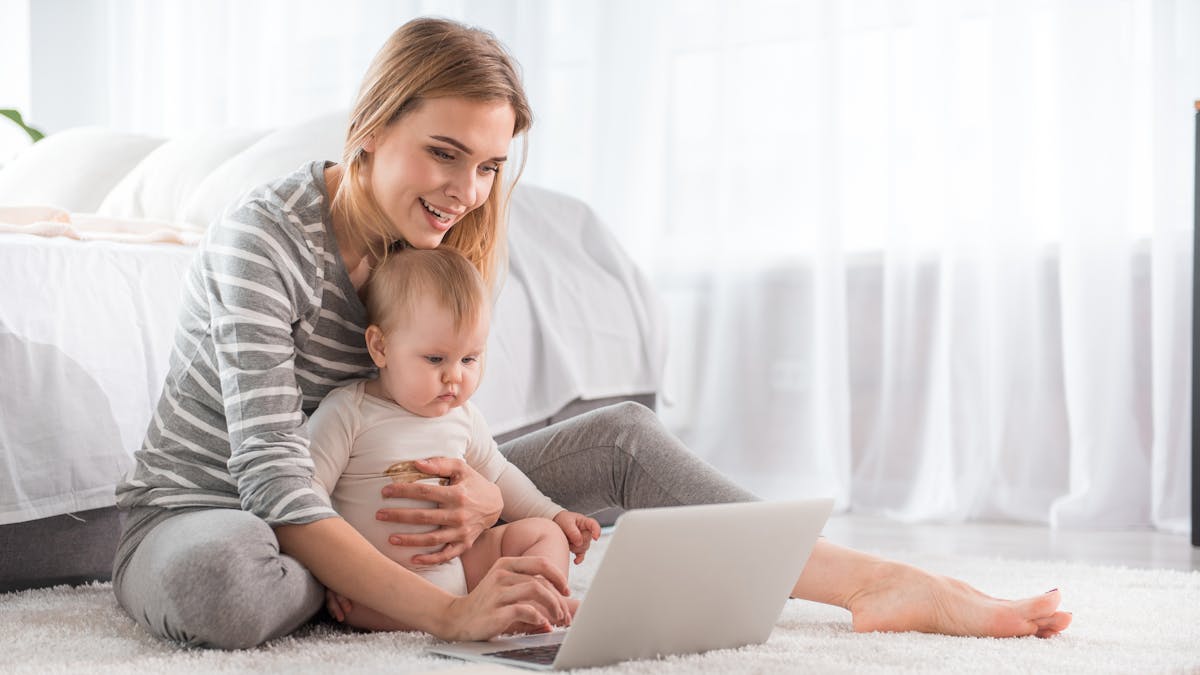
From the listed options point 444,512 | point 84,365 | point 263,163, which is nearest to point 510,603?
point 444,512

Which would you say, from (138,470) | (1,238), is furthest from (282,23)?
(138,470)

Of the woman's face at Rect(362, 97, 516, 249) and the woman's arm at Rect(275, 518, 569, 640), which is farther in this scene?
the woman's face at Rect(362, 97, 516, 249)

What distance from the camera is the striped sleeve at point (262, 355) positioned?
1.06 meters

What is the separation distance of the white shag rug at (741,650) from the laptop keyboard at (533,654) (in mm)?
35

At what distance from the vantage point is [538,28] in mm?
2912

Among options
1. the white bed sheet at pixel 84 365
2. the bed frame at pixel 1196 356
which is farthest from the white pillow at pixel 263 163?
the bed frame at pixel 1196 356

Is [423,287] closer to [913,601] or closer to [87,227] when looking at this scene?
[913,601]

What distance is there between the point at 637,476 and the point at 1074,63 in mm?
1446

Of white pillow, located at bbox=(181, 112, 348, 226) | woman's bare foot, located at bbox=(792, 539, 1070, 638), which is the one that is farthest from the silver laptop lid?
white pillow, located at bbox=(181, 112, 348, 226)

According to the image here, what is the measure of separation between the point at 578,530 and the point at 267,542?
31 cm

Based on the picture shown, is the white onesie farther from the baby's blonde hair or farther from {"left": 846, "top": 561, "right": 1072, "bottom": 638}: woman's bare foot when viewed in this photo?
{"left": 846, "top": 561, "right": 1072, "bottom": 638}: woman's bare foot

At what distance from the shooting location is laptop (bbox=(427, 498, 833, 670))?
923 mm

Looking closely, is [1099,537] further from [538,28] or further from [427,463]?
[538,28]

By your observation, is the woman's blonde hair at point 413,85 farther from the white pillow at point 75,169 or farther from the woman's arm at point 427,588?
the white pillow at point 75,169
